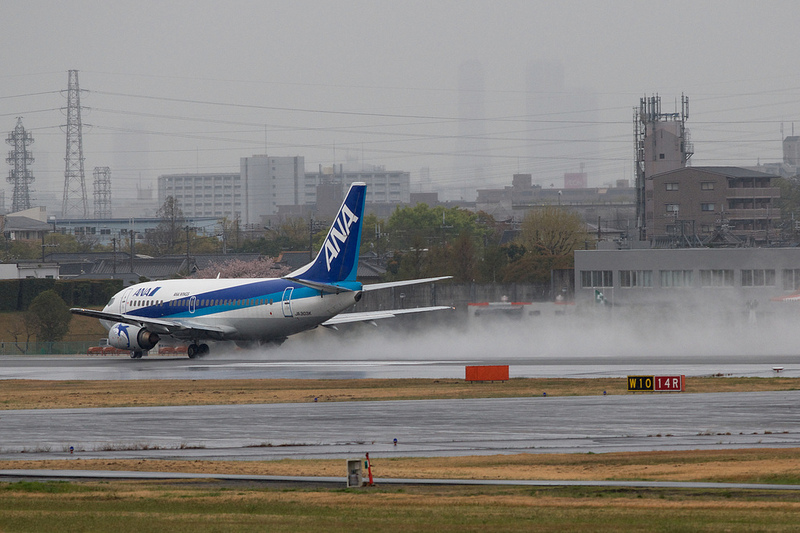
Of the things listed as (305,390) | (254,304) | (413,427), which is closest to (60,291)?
(254,304)

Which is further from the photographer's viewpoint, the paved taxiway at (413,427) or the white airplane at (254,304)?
the white airplane at (254,304)

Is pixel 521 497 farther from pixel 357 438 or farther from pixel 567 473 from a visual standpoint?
pixel 357 438

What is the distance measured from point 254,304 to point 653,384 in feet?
104

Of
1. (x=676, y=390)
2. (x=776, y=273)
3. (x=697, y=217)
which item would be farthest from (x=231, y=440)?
(x=697, y=217)

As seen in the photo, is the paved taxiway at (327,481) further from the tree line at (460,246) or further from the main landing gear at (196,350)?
the tree line at (460,246)

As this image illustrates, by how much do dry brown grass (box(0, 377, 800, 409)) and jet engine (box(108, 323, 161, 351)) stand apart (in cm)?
1883

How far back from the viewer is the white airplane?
62344mm

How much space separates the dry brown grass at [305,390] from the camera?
4016cm

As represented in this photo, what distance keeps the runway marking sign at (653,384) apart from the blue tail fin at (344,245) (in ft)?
83.1

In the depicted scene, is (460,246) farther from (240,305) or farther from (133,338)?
(133,338)

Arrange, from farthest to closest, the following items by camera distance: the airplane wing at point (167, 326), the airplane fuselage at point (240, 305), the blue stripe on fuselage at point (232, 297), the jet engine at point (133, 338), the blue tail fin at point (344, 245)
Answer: the jet engine at point (133, 338) < the airplane wing at point (167, 326) < the blue stripe on fuselage at point (232, 297) < the airplane fuselage at point (240, 305) < the blue tail fin at point (344, 245)

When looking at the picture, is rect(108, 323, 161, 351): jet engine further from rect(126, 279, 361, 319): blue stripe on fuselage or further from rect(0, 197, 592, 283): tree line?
rect(0, 197, 592, 283): tree line

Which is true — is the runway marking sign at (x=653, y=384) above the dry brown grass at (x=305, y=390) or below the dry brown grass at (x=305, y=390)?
above

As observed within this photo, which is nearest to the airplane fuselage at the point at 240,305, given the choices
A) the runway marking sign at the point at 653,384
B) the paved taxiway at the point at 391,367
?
the paved taxiway at the point at 391,367
